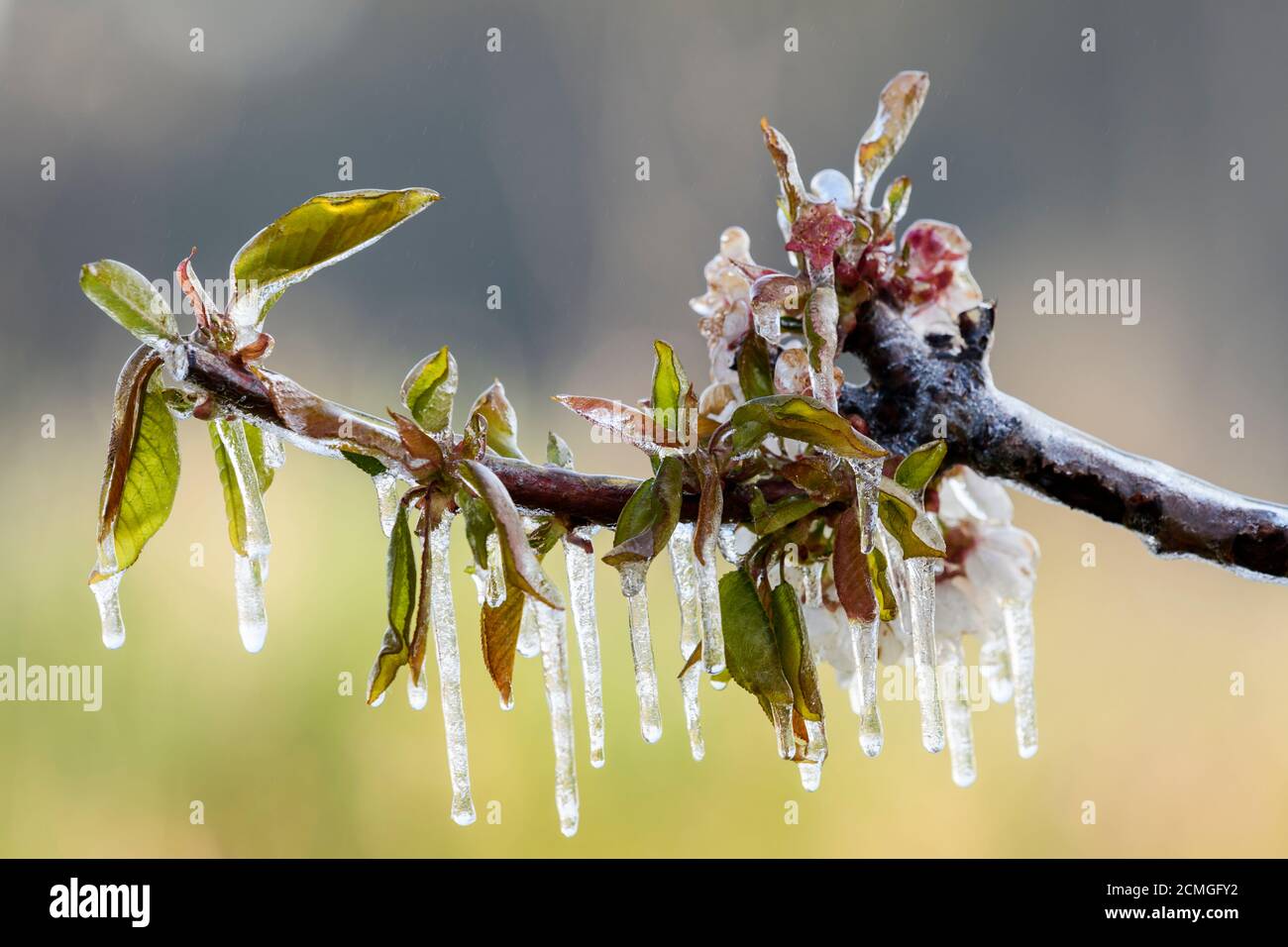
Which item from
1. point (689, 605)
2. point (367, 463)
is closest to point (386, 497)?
point (367, 463)

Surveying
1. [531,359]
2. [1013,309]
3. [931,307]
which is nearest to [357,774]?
[531,359]

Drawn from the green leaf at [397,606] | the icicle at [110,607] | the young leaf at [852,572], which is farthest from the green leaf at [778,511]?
the icicle at [110,607]

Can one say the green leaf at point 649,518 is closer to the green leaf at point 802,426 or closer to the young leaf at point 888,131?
the green leaf at point 802,426

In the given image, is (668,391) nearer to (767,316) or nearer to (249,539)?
(767,316)

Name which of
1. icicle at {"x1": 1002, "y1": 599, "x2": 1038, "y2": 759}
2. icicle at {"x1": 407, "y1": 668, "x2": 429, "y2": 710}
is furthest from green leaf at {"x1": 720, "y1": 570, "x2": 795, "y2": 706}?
icicle at {"x1": 1002, "y1": 599, "x2": 1038, "y2": 759}

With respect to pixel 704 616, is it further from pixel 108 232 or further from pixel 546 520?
pixel 108 232

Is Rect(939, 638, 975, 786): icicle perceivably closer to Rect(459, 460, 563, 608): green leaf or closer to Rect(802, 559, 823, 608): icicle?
Rect(802, 559, 823, 608): icicle
